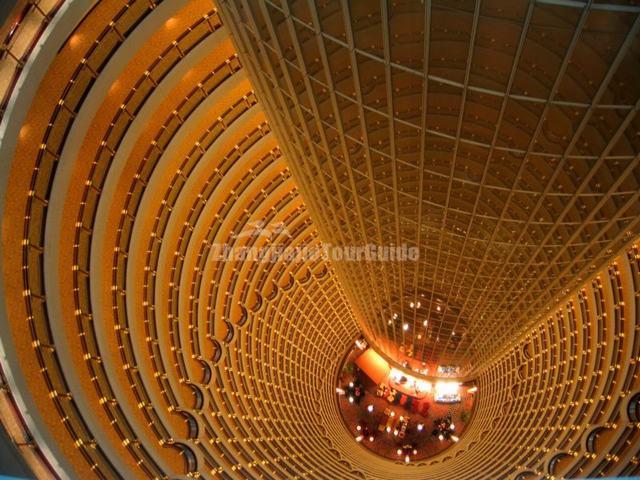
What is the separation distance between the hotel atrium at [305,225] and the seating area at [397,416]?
11.9 inches

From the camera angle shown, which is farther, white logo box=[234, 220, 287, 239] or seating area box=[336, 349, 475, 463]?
seating area box=[336, 349, 475, 463]

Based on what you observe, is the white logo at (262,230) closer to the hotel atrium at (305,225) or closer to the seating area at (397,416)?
the hotel atrium at (305,225)

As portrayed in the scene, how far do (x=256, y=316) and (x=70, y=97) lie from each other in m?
17.5

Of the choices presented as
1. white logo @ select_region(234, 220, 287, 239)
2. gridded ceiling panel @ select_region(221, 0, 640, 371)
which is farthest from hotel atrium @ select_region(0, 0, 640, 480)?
white logo @ select_region(234, 220, 287, 239)

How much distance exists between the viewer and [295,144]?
15508 millimetres

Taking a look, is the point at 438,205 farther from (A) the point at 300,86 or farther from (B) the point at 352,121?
(A) the point at 300,86

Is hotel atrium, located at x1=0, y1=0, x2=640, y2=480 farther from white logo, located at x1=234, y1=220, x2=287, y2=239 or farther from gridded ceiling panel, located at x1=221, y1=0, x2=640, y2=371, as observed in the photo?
white logo, located at x1=234, y1=220, x2=287, y2=239

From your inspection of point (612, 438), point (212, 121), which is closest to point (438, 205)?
point (212, 121)

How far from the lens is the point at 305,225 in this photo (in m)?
31.4

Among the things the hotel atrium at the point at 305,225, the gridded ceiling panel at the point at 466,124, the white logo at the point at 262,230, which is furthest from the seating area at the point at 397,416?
the gridded ceiling panel at the point at 466,124

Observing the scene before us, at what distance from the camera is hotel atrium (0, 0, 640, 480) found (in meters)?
10.1

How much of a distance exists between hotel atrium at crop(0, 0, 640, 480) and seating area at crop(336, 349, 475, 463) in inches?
11.9

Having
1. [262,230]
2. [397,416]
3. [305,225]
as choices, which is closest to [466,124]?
[262,230]

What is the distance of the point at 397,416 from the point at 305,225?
13.8 m
